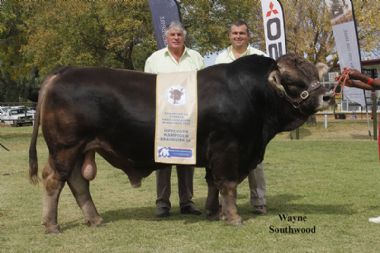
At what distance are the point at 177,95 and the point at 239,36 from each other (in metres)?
1.40

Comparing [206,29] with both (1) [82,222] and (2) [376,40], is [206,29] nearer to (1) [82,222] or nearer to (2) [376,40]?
(2) [376,40]

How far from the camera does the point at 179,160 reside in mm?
5965

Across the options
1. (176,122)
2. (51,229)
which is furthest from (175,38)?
(51,229)

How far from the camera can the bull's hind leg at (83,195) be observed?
243 inches

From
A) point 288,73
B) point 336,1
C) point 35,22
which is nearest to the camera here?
point 288,73

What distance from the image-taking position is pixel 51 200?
591 cm

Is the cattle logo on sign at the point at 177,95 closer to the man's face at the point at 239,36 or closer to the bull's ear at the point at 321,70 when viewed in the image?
the man's face at the point at 239,36

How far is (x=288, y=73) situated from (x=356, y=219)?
75.3 inches

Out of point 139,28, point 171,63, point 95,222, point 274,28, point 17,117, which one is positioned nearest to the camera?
point 95,222

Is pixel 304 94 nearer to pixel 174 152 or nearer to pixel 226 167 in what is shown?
pixel 226 167

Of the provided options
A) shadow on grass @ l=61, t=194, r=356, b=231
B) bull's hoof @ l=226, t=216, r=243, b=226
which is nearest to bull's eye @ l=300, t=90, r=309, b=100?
bull's hoof @ l=226, t=216, r=243, b=226

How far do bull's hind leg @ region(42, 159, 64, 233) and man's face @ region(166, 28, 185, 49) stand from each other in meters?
2.15

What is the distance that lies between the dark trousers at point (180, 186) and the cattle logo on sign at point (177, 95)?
1308mm

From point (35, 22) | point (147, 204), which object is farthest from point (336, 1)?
point (35, 22)
